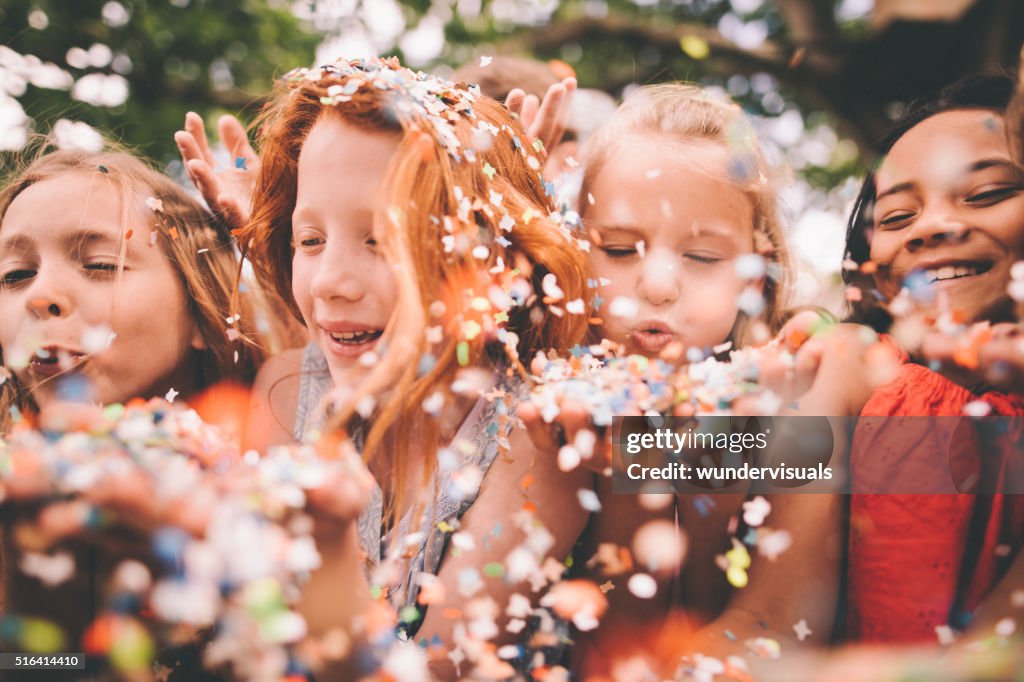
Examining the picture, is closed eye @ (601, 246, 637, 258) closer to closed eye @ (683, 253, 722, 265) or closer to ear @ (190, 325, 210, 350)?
closed eye @ (683, 253, 722, 265)

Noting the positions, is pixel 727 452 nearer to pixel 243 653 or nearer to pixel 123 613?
pixel 243 653

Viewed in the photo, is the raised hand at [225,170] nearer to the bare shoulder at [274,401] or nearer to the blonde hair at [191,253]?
the blonde hair at [191,253]

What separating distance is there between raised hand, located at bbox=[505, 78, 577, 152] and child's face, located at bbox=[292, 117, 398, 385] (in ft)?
2.42

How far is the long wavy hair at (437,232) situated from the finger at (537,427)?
22cm

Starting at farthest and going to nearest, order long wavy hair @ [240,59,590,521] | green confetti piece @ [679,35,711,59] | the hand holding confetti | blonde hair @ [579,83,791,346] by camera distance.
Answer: green confetti piece @ [679,35,711,59] < blonde hair @ [579,83,791,346] < long wavy hair @ [240,59,590,521] < the hand holding confetti

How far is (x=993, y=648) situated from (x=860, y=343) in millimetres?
850

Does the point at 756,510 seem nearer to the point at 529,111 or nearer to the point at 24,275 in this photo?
the point at 529,111

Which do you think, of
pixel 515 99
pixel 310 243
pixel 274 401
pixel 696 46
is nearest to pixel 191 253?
pixel 274 401

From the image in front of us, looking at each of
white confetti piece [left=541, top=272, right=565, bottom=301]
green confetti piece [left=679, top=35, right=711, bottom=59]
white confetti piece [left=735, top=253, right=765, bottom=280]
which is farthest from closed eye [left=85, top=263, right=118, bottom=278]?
green confetti piece [left=679, top=35, right=711, bottom=59]

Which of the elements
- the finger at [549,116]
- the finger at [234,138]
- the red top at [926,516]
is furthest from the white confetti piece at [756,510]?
the finger at [234,138]

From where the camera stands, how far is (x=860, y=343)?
2184 mm

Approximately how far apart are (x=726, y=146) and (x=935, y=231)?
2.24 ft

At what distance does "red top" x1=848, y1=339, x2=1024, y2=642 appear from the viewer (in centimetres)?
188

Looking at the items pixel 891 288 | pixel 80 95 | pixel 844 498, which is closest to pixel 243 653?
pixel 844 498
